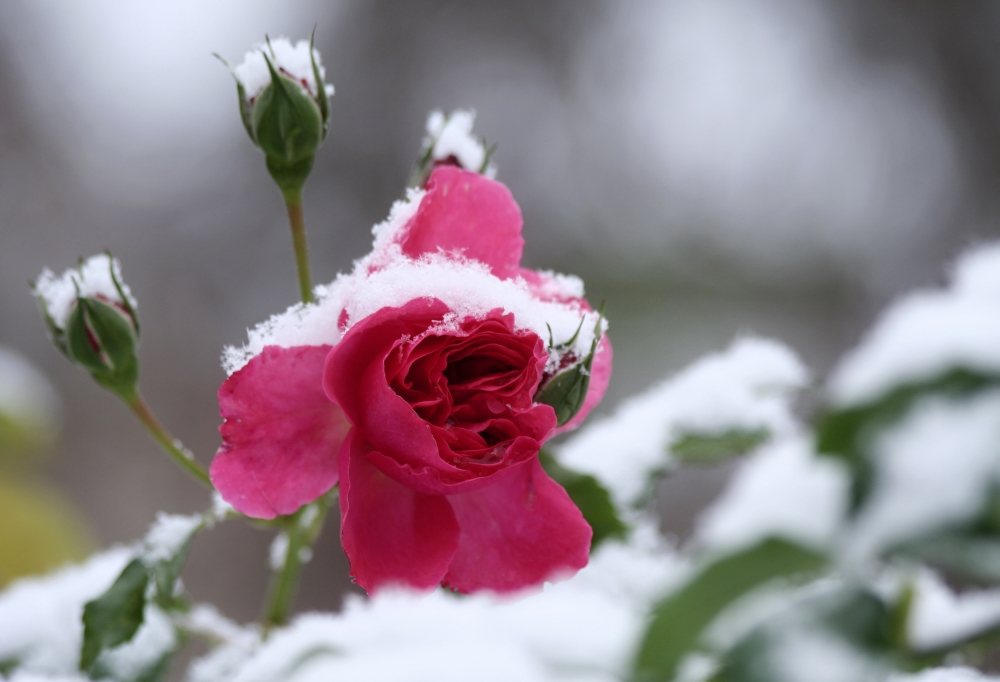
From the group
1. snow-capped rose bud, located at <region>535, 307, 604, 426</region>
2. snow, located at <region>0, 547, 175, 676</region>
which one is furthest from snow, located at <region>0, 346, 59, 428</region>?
snow-capped rose bud, located at <region>535, 307, 604, 426</region>

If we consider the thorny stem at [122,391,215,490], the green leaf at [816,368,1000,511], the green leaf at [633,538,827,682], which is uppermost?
the thorny stem at [122,391,215,490]

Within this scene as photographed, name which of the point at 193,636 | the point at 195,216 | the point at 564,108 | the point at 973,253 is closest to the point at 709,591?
the point at 973,253

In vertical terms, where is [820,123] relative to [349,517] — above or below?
above

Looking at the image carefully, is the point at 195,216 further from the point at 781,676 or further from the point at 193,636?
the point at 781,676

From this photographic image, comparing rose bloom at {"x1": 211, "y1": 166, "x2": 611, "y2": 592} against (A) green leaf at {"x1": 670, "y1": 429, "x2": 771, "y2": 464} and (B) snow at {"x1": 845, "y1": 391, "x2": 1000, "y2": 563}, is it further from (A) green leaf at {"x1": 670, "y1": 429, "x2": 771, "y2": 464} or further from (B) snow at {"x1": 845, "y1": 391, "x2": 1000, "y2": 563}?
(A) green leaf at {"x1": 670, "y1": 429, "x2": 771, "y2": 464}

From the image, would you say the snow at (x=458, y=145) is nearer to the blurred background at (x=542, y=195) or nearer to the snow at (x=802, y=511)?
the snow at (x=802, y=511)

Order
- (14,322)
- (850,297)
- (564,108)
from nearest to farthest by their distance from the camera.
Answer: (14,322) < (850,297) < (564,108)
